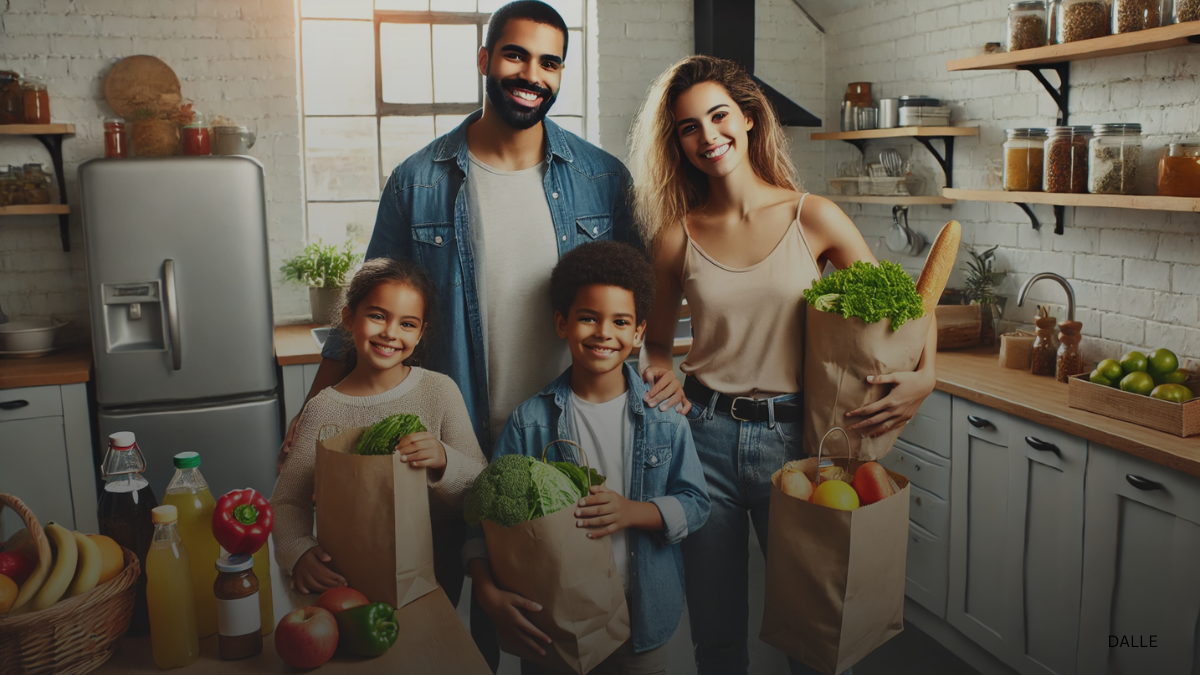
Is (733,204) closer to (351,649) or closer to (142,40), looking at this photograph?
(351,649)

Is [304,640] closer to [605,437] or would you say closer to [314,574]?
[314,574]

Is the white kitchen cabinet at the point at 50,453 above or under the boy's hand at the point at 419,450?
under

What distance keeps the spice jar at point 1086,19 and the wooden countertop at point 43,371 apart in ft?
11.3

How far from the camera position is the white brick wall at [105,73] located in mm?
3580

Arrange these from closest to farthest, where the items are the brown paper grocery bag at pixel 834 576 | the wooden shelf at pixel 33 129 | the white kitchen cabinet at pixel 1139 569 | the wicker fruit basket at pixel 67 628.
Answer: the wicker fruit basket at pixel 67 628 < the brown paper grocery bag at pixel 834 576 < the white kitchen cabinet at pixel 1139 569 < the wooden shelf at pixel 33 129

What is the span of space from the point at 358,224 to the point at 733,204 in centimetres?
287

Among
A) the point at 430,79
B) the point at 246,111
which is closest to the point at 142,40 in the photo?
the point at 246,111

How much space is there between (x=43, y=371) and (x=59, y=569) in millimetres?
2435

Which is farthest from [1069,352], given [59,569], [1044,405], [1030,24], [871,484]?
[59,569]

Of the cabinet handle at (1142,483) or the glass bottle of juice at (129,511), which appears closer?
the glass bottle of juice at (129,511)

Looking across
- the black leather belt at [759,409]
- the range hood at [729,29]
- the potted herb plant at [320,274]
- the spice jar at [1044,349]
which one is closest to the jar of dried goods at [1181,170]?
the spice jar at [1044,349]

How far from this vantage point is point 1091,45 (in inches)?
99.5

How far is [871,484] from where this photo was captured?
4.82 ft

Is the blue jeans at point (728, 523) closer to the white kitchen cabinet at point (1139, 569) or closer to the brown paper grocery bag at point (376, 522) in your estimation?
the brown paper grocery bag at point (376, 522)
